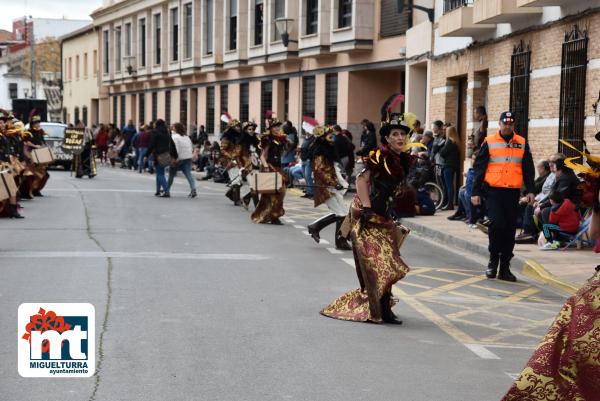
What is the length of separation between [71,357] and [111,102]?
184 ft

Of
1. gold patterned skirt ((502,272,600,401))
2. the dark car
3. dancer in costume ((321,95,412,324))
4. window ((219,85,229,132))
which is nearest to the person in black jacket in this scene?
the dark car

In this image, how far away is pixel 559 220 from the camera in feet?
48.7

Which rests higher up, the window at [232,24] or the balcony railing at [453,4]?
the window at [232,24]

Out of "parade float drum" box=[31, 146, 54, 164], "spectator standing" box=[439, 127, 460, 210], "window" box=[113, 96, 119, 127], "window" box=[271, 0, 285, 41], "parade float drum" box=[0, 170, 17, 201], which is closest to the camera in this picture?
"parade float drum" box=[0, 170, 17, 201]

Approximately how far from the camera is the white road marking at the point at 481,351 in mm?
7704

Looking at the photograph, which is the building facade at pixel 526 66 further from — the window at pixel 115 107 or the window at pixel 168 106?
the window at pixel 115 107

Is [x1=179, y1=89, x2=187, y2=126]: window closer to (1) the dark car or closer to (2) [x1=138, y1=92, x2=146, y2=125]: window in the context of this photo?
(2) [x1=138, y1=92, x2=146, y2=125]: window

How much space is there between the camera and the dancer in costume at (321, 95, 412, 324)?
8898mm

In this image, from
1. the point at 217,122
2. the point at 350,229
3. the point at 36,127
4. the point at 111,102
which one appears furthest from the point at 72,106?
the point at 350,229

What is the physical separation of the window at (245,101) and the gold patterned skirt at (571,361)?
36379mm

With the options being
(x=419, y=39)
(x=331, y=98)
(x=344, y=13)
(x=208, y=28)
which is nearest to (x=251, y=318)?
(x=419, y=39)

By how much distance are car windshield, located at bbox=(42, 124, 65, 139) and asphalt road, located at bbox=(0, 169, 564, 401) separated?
2215 cm

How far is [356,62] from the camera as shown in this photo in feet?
103

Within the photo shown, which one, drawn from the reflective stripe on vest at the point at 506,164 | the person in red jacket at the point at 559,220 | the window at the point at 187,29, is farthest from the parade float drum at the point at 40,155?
the window at the point at 187,29
